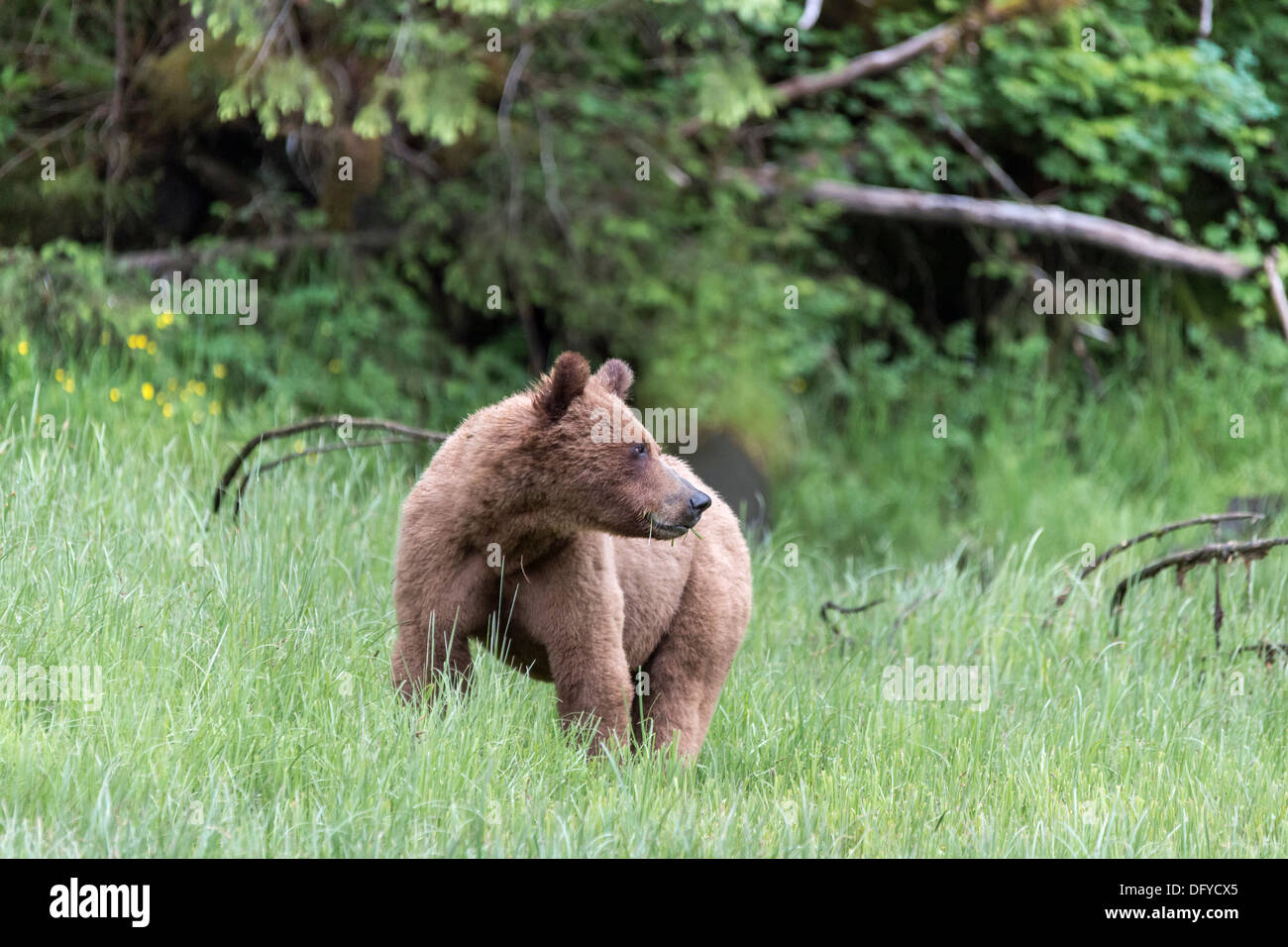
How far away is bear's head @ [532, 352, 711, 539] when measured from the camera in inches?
165

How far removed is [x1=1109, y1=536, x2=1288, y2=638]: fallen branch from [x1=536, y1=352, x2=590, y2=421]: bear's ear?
123 inches

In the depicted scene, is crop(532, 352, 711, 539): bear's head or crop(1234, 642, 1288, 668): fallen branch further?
crop(1234, 642, 1288, 668): fallen branch

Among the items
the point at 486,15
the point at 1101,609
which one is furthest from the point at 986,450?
the point at 486,15

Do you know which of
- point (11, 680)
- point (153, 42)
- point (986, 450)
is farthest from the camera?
point (986, 450)

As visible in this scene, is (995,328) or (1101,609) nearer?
(1101,609)

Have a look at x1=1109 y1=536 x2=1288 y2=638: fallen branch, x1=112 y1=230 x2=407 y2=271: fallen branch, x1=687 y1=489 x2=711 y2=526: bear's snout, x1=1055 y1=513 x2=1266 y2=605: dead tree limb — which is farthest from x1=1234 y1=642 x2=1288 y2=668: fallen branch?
x1=112 y1=230 x2=407 y2=271: fallen branch

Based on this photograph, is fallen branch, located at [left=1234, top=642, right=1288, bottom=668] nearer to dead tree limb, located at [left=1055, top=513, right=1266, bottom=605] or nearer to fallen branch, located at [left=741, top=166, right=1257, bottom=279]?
dead tree limb, located at [left=1055, top=513, right=1266, bottom=605]

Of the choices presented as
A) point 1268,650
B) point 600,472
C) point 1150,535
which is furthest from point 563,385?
point 1268,650

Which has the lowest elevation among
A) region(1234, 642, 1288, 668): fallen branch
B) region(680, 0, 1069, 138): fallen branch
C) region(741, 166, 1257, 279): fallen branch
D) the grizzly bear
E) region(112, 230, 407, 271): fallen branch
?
region(1234, 642, 1288, 668): fallen branch

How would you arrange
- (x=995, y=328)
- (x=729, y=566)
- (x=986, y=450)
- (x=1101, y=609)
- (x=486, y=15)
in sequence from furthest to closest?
(x=995, y=328)
(x=986, y=450)
(x=486, y=15)
(x=1101, y=609)
(x=729, y=566)

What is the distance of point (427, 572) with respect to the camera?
418 centimetres

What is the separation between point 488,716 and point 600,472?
0.83 m

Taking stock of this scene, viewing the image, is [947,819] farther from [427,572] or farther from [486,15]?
[486,15]

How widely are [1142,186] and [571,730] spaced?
30.3 feet
